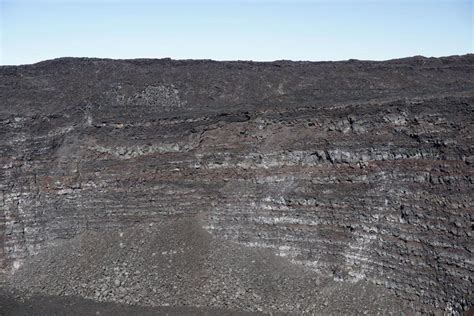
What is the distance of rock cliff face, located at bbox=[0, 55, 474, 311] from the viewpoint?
16.3 metres

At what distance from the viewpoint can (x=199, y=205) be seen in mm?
20281

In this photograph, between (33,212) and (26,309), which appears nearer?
(26,309)

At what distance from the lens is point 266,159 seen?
64.7ft

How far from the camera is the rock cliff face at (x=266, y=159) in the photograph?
1633 cm

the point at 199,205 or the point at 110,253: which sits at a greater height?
the point at 199,205

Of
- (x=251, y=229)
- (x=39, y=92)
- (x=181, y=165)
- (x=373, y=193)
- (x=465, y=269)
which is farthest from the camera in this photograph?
(x=39, y=92)

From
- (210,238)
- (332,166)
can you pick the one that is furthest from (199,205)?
(332,166)

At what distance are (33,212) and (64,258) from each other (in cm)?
273

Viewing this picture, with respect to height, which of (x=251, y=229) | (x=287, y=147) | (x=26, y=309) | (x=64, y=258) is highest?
(x=287, y=147)

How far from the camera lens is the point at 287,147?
19484 millimetres

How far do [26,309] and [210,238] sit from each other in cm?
699

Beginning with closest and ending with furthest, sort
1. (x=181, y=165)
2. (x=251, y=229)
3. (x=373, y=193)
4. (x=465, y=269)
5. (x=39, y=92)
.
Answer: (x=465, y=269) → (x=373, y=193) → (x=251, y=229) → (x=181, y=165) → (x=39, y=92)

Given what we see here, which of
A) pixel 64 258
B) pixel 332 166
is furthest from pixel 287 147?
pixel 64 258

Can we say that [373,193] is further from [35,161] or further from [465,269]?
[35,161]
